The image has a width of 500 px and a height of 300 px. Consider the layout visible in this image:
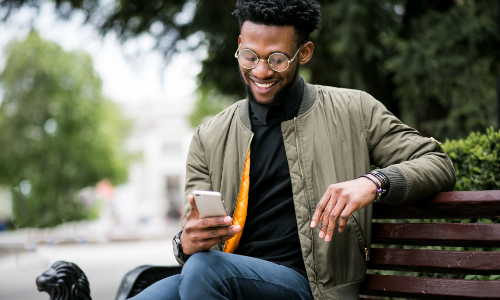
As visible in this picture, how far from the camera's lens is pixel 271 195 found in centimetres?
226

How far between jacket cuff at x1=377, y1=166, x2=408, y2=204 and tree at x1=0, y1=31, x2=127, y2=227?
24.5 meters

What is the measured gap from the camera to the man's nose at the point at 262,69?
89.0 inches

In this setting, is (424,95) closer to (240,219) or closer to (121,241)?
(240,219)

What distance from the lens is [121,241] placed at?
73.3 feet

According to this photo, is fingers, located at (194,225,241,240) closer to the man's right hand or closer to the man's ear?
the man's right hand

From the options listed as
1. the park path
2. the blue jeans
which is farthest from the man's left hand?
the park path

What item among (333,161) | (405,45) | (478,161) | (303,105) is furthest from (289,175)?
(405,45)

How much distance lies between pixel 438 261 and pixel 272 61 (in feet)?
3.70

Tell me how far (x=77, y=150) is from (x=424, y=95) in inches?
993

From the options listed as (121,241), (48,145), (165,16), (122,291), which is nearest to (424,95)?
(165,16)

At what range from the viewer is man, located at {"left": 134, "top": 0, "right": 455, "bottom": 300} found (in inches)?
72.7

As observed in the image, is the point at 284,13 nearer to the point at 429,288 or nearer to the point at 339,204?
the point at 339,204

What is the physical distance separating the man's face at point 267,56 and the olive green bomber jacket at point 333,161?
13 cm

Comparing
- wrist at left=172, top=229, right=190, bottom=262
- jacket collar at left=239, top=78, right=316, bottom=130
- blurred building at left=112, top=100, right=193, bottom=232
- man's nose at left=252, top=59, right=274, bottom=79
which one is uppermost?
man's nose at left=252, top=59, right=274, bottom=79
